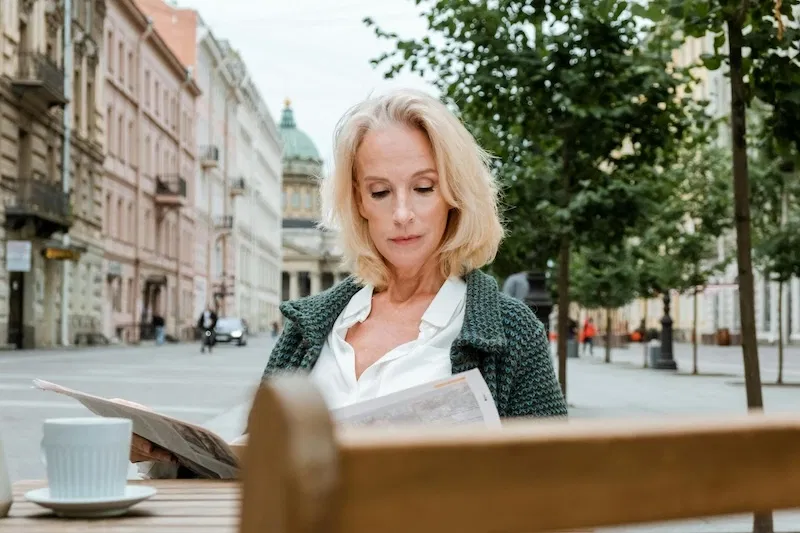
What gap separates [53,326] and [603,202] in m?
23.6

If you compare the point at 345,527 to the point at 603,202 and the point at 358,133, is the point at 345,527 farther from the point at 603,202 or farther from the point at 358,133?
the point at 603,202

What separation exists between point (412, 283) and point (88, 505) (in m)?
1.24

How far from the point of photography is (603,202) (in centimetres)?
1145

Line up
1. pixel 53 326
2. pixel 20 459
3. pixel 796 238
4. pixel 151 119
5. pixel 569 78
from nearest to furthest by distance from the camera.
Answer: pixel 20 459, pixel 569 78, pixel 796 238, pixel 53 326, pixel 151 119

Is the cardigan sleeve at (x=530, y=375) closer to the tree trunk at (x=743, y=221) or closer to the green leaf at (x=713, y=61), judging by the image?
the tree trunk at (x=743, y=221)

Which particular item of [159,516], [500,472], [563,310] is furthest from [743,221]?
[563,310]

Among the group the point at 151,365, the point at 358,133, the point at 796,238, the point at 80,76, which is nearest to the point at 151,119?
the point at 80,76

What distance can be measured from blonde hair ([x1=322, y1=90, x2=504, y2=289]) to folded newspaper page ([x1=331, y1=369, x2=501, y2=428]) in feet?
2.18

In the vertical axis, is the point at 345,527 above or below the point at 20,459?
above

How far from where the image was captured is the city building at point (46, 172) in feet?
92.4

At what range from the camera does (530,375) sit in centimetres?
256

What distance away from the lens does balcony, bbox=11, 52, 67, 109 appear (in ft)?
93.1

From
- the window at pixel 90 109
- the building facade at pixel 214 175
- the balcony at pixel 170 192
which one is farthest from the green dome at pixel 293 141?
the window at pixel 90 109

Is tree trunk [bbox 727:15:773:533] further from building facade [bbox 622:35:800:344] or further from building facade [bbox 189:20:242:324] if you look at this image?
building facade [bbox 189:20:242:324]
